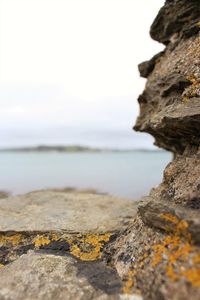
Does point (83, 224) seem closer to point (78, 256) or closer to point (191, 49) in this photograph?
point (78, 256)

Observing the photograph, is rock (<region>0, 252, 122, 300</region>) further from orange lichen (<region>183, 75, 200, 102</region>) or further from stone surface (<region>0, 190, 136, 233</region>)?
orange lichen (<region>183, 75, 200, 102</region>)

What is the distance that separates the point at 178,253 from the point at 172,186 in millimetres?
2325

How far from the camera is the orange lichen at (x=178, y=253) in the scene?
4395 millimetres

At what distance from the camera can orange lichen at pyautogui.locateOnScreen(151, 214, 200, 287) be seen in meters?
4.39

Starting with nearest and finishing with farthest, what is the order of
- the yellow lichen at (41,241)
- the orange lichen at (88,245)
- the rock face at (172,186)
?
the rock face at (172,186)
the orange lichen at (88,245)
the yellow lichen at (41,241)

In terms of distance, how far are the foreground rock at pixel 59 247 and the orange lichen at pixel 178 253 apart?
83cm

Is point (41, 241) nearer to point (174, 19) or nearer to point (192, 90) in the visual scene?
point (192, 90)

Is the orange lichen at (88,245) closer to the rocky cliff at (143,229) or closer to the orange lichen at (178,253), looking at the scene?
the rocky cliff at (143,229)

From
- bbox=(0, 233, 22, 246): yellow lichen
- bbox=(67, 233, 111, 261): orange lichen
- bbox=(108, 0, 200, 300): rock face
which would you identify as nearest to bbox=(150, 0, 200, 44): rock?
bbox=(108, 0, 200, 300): rock face

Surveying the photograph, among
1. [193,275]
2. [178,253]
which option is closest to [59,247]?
[178,253]

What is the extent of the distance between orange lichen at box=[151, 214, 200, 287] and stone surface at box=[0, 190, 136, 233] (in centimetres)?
285

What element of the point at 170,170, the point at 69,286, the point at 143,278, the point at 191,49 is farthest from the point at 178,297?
the point at 191,49

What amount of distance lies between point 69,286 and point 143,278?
136 centimetres

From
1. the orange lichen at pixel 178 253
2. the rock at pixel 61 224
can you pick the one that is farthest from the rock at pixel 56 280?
the orange lichen at pixel 178 253
